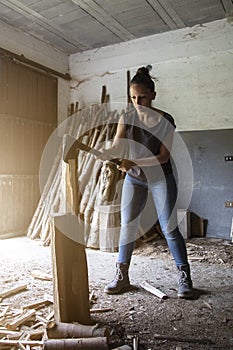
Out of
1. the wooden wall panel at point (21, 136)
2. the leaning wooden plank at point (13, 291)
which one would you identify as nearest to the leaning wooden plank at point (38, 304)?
the leaning wooden plank at point (13, 291)

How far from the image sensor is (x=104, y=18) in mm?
4434

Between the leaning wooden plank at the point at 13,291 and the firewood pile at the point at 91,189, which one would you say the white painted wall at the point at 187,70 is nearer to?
the firewood pile at the point at 91,189

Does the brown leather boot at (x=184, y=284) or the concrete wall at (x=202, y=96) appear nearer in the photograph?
the brown leather boot at (x=184, y=284)

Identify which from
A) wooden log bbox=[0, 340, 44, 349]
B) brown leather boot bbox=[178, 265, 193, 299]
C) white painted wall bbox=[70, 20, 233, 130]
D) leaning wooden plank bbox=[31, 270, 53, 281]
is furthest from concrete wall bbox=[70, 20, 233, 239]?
wooden log bbox=[0, 340, 44, 349]

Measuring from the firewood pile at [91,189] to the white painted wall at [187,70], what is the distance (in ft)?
2.11

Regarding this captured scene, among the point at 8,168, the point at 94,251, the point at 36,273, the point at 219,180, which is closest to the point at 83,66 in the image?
the point at 8,168

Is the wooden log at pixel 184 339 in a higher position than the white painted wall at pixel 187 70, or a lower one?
lower

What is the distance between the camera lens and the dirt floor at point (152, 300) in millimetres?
1611

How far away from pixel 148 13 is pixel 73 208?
140 inches

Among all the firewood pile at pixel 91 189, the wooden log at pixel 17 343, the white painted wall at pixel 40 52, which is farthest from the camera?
the white painted wall at pixel 40 52

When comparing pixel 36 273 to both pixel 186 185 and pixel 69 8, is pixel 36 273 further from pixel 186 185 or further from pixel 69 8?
pixel 69 8

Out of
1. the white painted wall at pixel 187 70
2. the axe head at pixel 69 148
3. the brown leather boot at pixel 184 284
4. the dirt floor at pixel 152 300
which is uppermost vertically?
the white painted wall at pixel 187 70

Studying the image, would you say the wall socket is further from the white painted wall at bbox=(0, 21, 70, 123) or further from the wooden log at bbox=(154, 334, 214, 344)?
the wooden log at bbox=(154, 334, 214, 344)

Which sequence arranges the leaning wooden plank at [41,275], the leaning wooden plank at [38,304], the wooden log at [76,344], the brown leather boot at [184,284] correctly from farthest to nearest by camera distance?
the leaning wooden plank at [41,275], the brown leather boot at [184,284], the leaning wooden plank at [38,304], the wooden log at [76,344]
